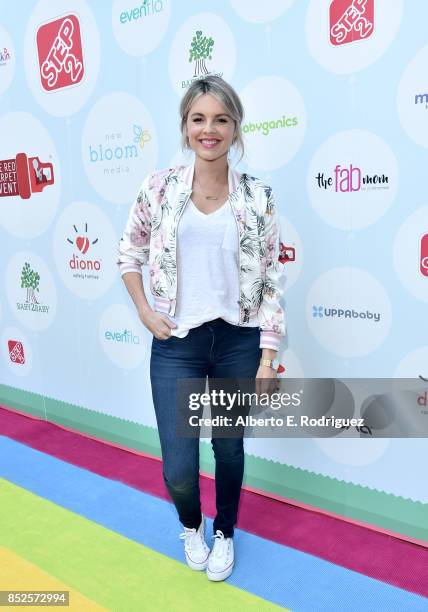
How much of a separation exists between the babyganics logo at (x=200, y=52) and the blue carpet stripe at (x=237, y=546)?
5.57 feet

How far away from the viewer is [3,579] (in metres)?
1.97

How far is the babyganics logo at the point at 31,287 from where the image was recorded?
317 centimetres

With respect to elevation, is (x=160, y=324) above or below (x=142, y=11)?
below

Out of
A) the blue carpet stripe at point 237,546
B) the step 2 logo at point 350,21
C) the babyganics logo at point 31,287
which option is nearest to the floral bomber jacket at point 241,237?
the step 2 logo at point 350,21

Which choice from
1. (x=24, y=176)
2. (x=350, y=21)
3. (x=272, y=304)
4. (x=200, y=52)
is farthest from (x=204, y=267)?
(x=24, y=176)

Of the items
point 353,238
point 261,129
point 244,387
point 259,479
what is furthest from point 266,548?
point 261,129

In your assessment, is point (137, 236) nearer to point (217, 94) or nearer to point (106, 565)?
point (217, 94)

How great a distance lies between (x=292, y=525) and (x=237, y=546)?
0.25 m

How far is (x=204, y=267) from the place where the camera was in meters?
1.67

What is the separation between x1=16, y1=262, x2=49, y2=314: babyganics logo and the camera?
317 centimetres

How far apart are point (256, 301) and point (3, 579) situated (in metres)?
1.26

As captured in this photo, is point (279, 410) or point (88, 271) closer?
point (279, 410)

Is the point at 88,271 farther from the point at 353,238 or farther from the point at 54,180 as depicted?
the point at 353,238

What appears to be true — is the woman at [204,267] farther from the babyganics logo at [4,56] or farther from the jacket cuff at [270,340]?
the babyganics logo at [4,56]
